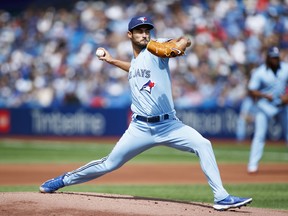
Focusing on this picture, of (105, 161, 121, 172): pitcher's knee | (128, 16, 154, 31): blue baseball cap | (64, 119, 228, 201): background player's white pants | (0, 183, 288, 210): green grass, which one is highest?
(128, 16, 154, 31): blue baseball cap

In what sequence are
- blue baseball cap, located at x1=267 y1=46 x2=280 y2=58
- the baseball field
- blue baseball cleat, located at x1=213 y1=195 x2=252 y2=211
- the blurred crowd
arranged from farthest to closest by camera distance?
the blurred crowd → blue baseball cap, located at x1=267 y1=46 x2=280 y2=58 → the baseball field → blue baseball cleat, located at x1=213 y1=195 x2=252 y2=211

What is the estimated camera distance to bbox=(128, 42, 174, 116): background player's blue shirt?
7676mm

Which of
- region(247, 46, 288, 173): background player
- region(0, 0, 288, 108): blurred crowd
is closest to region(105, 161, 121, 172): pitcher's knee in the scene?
region(247, 46, 288, 173): background player

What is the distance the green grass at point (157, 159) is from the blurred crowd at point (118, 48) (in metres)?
1.82

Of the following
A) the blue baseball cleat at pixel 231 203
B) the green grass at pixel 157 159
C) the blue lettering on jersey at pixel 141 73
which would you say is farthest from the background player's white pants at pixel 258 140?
the blue lettering on jersey at pixel 141 73

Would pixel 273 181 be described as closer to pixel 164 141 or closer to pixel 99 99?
pixel 164 141

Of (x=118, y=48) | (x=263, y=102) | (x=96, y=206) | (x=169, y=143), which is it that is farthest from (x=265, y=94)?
(x=118, y=48)

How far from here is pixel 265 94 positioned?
43.9ft

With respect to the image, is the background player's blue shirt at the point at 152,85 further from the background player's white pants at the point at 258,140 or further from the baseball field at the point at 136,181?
the background player's white pants at the point at 258,140

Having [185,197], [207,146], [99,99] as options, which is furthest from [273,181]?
[99,99]

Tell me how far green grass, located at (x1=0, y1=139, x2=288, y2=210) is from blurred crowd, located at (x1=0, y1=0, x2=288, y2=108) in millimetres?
1819

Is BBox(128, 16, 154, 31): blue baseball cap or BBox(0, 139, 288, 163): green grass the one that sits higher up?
BBox(128, 16, 154, 31): blue baseball cap

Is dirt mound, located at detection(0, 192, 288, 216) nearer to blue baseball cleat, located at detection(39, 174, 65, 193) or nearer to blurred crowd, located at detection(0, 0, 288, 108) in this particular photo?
blue baseball cleat, located at detection(39, 174, 65, 193)

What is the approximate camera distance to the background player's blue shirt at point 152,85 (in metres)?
7.68
